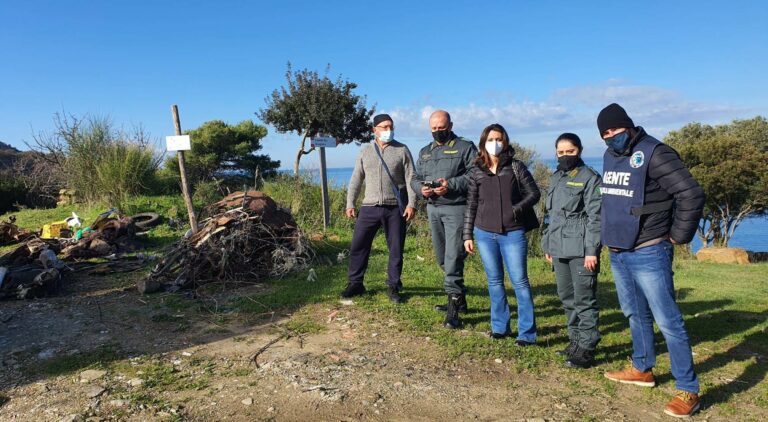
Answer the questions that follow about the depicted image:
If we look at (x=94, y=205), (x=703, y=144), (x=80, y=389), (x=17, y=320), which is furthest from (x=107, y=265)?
(x=703, y=144)

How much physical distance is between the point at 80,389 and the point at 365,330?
233cm

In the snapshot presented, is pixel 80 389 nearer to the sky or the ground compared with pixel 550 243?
nearer to the ground

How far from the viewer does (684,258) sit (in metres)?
13.3

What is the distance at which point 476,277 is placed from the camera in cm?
698

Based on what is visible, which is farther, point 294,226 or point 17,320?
point 294,226

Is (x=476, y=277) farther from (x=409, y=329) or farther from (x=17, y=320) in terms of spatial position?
(x=17, y=320)

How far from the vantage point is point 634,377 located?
3.46 meters

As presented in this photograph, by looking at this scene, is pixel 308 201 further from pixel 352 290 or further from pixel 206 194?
pixel 352 290

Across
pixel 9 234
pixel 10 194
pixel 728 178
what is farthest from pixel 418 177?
pixel 728 178

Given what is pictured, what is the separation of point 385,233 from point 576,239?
2145 mm

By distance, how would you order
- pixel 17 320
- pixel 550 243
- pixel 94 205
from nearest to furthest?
pixel 550 243 → pixel 17 320 → pixel 94 205

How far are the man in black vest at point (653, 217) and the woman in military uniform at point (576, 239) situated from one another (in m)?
0.30

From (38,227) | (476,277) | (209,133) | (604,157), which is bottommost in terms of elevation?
(476,277)

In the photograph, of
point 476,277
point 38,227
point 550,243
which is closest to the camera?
point 550,243
